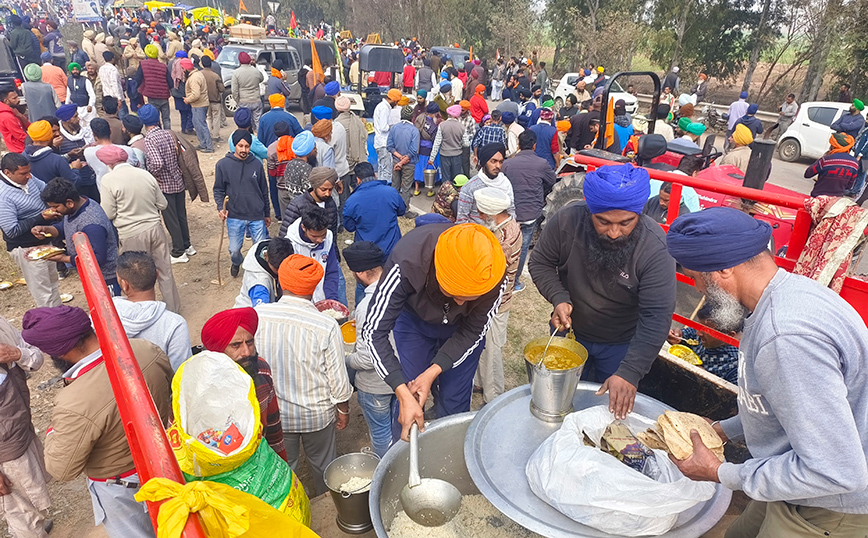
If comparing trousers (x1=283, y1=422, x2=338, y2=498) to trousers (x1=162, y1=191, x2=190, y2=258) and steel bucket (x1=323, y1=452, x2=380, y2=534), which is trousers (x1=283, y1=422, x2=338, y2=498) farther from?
trousers (x1=162, y1=191, x2=190, y2=258)

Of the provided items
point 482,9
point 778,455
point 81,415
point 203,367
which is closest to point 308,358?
point 203,367

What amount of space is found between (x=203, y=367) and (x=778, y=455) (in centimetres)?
241

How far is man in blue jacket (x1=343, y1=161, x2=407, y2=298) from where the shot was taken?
575 cm

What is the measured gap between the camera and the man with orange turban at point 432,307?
2.45 meters

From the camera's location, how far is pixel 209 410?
92.4 inches

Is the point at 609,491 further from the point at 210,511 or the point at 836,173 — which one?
the point at 836,173

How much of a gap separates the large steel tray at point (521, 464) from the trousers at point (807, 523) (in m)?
0.21

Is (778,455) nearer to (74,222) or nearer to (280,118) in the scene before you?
(74,222)

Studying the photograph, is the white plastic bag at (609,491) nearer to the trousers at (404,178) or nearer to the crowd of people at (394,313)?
the crowd of people at (394,313)

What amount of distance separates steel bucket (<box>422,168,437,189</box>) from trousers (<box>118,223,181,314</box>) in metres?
5.50

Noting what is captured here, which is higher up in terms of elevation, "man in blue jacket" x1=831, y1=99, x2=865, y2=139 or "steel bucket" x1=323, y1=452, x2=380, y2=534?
"man in blue jacket" x1=831, y1=99, x2=865, y2=139

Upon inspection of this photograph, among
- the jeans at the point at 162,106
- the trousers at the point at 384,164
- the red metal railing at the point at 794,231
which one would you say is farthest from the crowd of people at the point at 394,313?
the jeans at the point at 162,106

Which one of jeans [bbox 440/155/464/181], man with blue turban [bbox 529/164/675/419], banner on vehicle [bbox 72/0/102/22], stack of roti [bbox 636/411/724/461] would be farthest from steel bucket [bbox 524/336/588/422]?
banner on vehicle [bbox 72/0/102/22]

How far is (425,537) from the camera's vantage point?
2.56m
